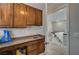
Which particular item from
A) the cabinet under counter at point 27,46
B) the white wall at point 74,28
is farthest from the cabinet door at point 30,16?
the white wall at point 74,28

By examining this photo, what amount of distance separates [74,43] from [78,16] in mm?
334

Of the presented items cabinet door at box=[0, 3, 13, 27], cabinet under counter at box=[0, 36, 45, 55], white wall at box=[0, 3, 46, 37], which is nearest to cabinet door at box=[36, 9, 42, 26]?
white wall at box=[0, 3, 46, 37]

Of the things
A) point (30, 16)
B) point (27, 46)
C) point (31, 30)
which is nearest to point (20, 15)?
point (30, 16)

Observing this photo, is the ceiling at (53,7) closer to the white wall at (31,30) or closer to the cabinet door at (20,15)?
the white wall at (31,30)

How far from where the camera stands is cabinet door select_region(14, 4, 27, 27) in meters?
1.59

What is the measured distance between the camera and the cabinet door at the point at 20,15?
1.59m

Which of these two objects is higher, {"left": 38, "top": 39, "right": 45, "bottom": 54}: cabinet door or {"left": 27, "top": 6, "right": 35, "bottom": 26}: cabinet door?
{"left": 27, "top": 6, "right": 35, "bottom": 26}: cabinet door

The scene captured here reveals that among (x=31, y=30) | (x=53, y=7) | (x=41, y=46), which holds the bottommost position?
(x=41, y=46)

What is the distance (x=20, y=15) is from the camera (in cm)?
161

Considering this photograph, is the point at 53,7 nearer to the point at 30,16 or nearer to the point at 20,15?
the point at 30,16

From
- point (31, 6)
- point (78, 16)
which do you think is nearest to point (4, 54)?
point (31, 6)

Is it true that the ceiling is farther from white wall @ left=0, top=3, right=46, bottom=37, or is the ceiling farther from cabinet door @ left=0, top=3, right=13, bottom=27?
cabinet door @ left=0, top=3, right=13, bottom=27

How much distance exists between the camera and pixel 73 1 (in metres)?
1.67
